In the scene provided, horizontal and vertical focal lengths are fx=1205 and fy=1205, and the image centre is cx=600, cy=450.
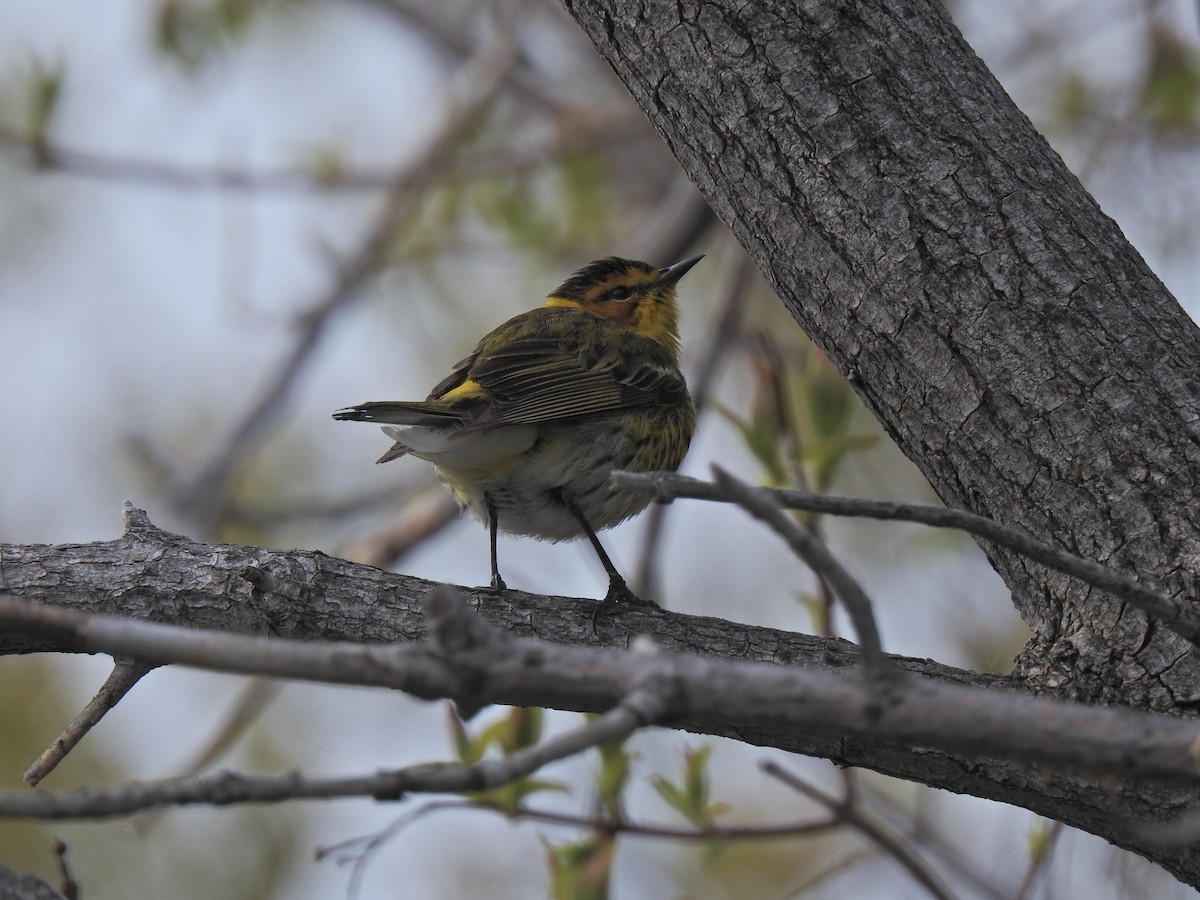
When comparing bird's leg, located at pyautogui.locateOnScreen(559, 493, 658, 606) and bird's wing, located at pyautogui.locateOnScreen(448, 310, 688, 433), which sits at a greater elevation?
bird's wing, located at pyautogui.locateOnScreen(448, 310, 688, 433)

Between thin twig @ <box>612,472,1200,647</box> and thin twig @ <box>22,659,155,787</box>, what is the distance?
127 centimetres

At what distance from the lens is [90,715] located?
2537 millimetres

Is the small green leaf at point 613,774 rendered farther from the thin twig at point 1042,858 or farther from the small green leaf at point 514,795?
the thin twig at point 1042,858

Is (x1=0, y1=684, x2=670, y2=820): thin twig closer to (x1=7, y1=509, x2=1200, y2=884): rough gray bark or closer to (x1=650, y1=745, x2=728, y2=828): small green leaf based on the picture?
(x1=7, y1=509, x2=1200, y2=884): rough gray bark

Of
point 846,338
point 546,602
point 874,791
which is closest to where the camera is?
point 846,338

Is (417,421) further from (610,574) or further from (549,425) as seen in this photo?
(610,574)

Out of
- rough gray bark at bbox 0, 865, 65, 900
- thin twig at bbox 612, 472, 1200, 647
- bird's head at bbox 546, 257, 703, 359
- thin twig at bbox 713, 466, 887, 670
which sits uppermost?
bird's head at bbox 546, 257, 703, 359

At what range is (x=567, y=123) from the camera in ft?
28.8

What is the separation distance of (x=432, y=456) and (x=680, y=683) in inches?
101

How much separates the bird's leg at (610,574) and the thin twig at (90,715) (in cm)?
147

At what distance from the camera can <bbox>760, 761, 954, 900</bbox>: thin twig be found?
348cm

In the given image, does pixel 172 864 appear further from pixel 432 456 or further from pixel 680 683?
pixel 680 683

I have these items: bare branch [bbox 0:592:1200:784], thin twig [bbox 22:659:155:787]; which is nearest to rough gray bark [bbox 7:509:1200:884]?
thin twig [bbox 22:659:155:787]

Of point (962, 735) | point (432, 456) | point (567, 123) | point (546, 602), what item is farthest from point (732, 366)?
point (962, 735)
